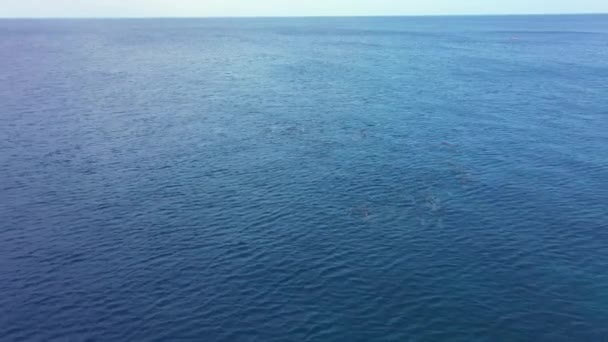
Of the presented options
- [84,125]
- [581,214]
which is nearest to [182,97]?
[84,125]

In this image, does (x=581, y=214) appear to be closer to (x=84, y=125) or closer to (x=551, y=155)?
(x=551, y=155)

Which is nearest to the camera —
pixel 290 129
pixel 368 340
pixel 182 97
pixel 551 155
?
pixel 368 340

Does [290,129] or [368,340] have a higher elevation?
[290,129]

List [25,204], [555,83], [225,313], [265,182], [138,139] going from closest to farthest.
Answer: [225,313] → [25,204] → [265,182] → [138,139] → [555,83]

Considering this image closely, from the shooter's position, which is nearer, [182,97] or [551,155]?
[551,155]

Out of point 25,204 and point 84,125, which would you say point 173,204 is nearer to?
point 25,204

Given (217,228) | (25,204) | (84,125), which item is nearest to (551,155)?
(217,228)
